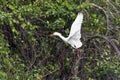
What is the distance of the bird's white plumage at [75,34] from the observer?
4582mm

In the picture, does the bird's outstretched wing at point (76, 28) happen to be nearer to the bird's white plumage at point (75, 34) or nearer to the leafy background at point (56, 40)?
the bird's white plumage at point (75, 34)

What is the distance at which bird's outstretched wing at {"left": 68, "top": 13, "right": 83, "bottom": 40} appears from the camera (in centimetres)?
458

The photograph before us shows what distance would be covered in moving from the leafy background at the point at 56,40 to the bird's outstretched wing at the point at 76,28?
21 centimetres

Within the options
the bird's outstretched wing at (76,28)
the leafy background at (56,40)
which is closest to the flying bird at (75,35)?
the bird's outstretched wing at (76,28)

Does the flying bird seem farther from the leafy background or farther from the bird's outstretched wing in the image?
the leafy background

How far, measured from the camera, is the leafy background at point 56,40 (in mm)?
4836

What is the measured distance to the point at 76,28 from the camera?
4.57 m

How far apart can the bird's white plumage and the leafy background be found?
0.21 m

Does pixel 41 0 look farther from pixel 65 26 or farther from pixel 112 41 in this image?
pixel 112 41

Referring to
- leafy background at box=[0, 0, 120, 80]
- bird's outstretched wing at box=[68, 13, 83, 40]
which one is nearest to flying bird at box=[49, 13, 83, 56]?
bird's outstretched wing at box=[68, 13, 83, 40]

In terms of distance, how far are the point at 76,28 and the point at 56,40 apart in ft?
1.96

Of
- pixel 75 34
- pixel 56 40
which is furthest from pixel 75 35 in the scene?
pixel 56 40

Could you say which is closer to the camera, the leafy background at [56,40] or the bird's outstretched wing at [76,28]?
the bird's outstretched wing at [76,28]

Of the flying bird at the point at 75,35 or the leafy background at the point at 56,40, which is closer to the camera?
the flying bird at the point at 75,35
